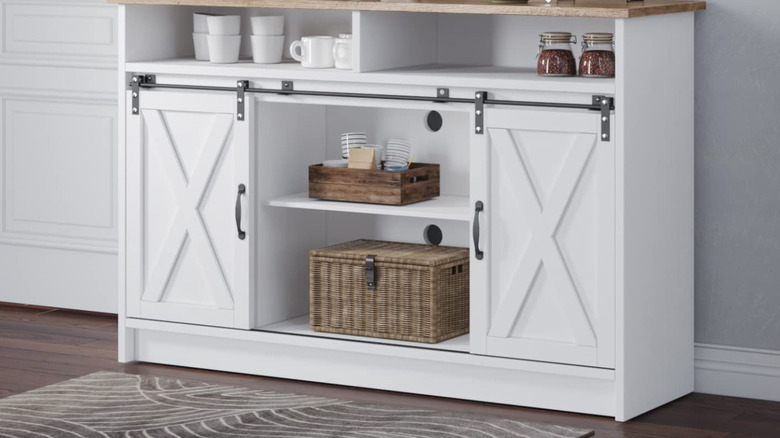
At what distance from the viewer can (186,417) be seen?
3.85 meters

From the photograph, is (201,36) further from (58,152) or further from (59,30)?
(58,152)

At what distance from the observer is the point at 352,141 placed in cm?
441

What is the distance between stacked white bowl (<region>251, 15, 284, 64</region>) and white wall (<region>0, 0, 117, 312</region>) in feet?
2.90

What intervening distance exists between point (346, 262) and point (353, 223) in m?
0.46

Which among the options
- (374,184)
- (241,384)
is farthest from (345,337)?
(374,184)

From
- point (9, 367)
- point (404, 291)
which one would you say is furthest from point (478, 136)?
point (9, 367)

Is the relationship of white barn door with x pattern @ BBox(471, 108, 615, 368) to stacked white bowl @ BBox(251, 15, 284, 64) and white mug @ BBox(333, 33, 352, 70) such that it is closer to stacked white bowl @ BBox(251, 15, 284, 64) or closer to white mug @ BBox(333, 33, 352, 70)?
white mug @ BBox(333, 33, 352, 70)

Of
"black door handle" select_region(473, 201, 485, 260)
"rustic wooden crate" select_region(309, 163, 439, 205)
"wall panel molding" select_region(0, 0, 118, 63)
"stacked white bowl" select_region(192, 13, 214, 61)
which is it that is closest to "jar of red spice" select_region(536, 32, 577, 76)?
"black door handle" select_region(473, 201, 485, 260)

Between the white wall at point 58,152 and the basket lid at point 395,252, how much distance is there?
121cm

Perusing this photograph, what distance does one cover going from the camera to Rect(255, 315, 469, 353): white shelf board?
4.11m

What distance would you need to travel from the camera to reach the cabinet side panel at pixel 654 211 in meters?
3.75

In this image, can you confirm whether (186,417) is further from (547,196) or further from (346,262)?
(547,196)

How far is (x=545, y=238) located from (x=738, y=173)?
2.20ft

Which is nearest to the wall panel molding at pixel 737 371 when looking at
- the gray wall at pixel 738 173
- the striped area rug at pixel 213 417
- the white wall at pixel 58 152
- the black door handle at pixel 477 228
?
the gray wall at pixel 738 173
